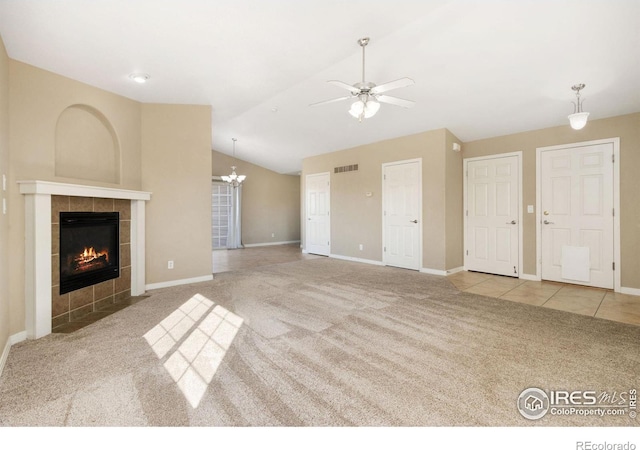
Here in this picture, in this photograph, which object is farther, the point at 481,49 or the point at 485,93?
the point at 485,93

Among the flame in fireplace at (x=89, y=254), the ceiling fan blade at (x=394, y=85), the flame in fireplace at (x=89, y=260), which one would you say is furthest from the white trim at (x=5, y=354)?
the ceiling fan blade at (x=394, y=85)

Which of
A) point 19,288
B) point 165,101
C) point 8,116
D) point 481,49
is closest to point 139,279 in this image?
point 19,288

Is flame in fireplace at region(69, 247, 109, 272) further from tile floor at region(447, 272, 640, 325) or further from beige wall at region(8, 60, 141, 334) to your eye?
tile floor at region(447, 272, 640, 325)

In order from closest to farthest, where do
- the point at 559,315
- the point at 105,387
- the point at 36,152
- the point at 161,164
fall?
the point at 105,387, the point at 36,152, the point at 559,315, the point at 161,164

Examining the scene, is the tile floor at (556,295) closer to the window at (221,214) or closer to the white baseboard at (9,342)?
the white baseboard at (9,342)

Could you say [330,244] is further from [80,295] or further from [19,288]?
[19,288]

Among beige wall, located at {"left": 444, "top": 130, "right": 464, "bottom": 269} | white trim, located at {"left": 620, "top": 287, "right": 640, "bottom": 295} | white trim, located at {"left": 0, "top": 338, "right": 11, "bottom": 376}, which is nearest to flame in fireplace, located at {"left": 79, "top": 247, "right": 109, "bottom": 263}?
white trim, located at {"left": 0, "top": 338, "right": 11, "bottom": 376}

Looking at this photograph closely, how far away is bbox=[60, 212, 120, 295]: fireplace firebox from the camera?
122 inches

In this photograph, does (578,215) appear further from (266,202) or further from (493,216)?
(266,202)

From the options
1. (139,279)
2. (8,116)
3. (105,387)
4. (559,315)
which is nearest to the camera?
(105,387)

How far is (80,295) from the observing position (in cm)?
323

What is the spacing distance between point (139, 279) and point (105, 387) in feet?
8.06

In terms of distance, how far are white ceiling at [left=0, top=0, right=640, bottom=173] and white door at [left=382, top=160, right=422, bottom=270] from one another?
128 centimetres

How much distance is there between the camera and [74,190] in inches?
120
